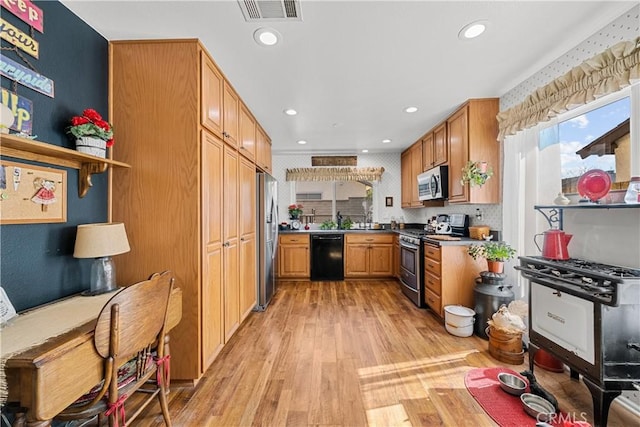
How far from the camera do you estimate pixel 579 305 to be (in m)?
1.51

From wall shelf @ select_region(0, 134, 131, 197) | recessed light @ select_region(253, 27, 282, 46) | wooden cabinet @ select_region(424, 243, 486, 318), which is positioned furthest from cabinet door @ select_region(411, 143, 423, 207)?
wall shelf @ select_region(0, 134, 131, 197)

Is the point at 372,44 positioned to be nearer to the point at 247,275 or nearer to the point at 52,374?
the point at 52,374

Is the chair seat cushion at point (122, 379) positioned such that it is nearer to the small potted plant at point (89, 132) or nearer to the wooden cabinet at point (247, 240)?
the small potted plant at point (89, 132)

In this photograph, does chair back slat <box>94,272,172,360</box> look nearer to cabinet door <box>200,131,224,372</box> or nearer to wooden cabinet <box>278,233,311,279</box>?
cabinet door <box>200,131,224,372</box>

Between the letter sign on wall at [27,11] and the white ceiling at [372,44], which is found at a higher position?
the white ceiling at [372,44]

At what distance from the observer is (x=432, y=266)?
3.04m

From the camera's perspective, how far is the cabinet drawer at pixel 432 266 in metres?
2.88

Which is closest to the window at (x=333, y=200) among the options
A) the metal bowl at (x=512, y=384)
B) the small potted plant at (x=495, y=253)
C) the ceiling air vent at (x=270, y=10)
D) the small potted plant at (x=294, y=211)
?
the small potted plant at (x=294, y=211)

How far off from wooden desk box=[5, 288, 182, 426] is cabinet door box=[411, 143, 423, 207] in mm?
4270

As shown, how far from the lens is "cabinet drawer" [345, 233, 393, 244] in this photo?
15.3ft

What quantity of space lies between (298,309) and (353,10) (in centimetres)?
310

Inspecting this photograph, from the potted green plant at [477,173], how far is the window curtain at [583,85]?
42 cm

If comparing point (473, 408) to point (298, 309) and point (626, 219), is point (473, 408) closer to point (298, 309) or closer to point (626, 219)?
point (626, 219)

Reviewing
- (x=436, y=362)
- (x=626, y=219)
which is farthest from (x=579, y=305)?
(x=436, y=362)
